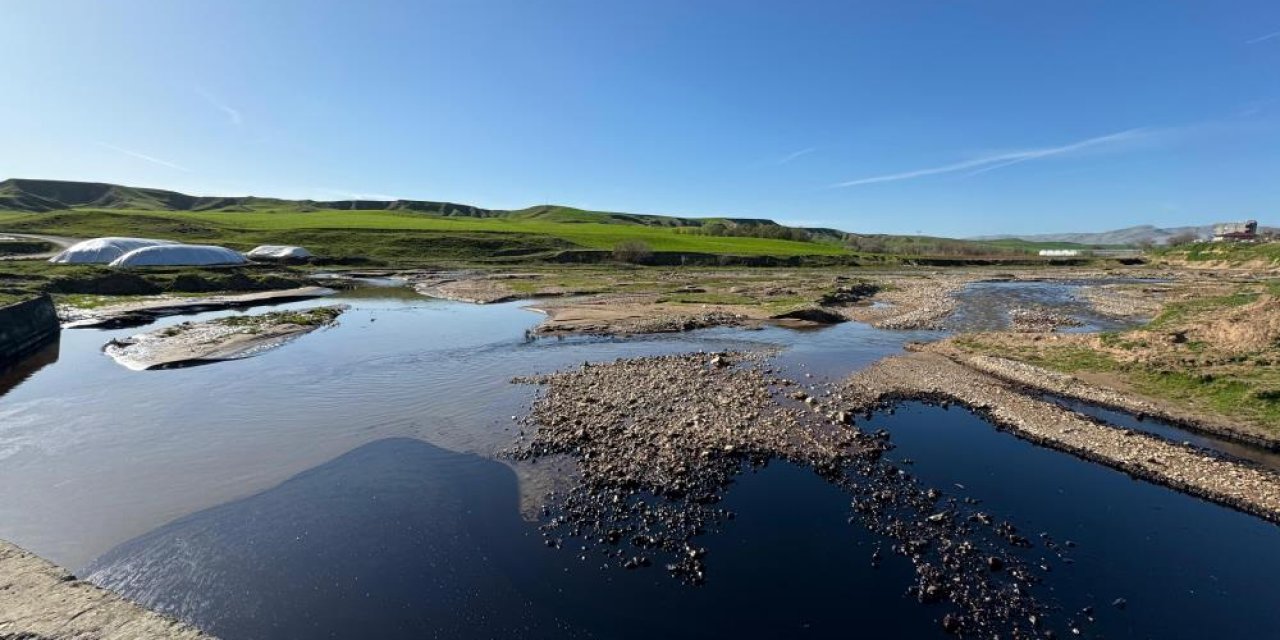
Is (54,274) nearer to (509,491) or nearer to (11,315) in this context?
(11,315)

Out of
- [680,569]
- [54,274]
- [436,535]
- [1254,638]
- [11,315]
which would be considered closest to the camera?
[1254,638]

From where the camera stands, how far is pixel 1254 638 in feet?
30.9

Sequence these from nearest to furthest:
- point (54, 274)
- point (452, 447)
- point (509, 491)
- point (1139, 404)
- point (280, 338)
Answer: point (509, 491) < point (452, 447) < point (1139, 404) < point (280, 338) < point (54, 274)

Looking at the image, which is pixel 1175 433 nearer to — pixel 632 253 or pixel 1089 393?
pixel 1089 393

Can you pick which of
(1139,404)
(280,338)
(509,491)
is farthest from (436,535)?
(280,338)

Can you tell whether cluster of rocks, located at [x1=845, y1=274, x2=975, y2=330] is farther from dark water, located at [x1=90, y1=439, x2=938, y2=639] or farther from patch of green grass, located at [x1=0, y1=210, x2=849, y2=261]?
patch of green grass, located at [x1=0, y1=210, x2=849, y2=261]

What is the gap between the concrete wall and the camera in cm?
2716

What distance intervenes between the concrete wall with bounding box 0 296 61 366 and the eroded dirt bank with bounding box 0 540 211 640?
26359 mm

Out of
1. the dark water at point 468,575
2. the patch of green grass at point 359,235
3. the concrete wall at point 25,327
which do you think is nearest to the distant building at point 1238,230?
the patch of green grass at point 359,235

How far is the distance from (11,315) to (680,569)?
3670 centimetres

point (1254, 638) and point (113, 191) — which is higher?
point (113, 191)

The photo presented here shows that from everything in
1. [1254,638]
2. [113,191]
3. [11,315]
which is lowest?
[1254,638]

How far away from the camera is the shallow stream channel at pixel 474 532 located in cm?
999

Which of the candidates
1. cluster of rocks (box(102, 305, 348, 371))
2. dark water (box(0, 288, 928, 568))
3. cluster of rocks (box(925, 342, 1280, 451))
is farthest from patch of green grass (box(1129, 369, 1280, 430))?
cluster of rocks (box(102, 305, 348, 371))
